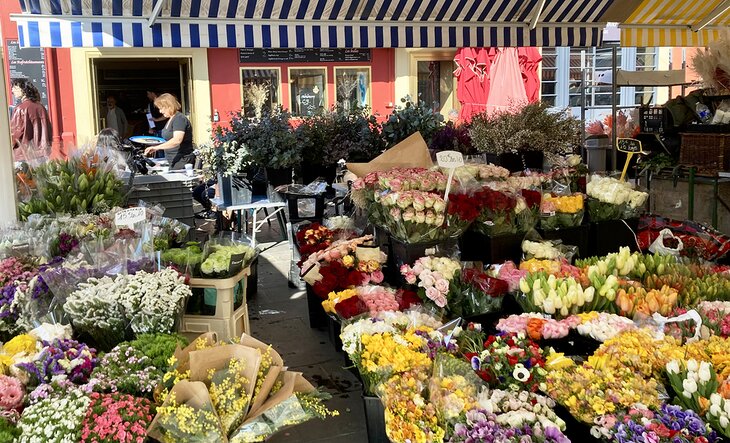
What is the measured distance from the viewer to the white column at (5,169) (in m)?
3.39

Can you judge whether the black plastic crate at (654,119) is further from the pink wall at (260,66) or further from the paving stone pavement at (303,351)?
the pink wall at (260,66)

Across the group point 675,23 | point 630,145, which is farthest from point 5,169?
point 675,23

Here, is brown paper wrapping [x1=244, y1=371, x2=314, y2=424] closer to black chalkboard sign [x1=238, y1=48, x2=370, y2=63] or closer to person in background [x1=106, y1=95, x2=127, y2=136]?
person in background [x1=106, y1=95, x2=127, y2=136]

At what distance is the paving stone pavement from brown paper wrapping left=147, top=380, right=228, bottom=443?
0.84 meters

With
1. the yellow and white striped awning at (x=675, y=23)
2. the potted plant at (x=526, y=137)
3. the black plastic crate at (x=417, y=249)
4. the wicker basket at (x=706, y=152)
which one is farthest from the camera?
the yellow and white striped awning at (x=675, y=23)

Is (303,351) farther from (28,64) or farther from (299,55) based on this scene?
(299,55)

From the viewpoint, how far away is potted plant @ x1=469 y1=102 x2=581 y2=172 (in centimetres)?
544

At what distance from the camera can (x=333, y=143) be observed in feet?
19.3

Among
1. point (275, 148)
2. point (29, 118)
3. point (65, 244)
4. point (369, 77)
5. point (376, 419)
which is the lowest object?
point (376, 419)

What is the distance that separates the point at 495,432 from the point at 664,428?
0.49 metres

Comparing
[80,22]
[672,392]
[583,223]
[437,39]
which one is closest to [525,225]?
[583,223]

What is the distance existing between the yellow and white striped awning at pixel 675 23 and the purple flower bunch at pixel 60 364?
5.78m

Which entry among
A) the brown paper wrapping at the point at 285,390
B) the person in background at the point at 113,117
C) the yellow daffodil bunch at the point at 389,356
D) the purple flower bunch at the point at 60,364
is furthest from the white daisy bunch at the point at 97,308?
the person in background at the point at 113,117

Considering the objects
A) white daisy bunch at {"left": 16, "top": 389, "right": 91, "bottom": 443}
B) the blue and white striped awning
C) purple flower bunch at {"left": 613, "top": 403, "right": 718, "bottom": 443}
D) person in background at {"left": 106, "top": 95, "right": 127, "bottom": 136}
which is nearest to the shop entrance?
person in background at {"left": 106, "top": 95, "right": 127, "bottom": 136}
